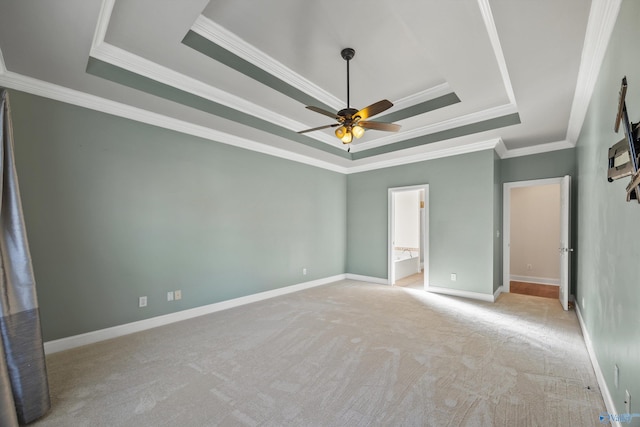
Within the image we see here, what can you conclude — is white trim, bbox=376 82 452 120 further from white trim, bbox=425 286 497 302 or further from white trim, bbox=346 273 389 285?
white trim, bbox=346 273 389 285

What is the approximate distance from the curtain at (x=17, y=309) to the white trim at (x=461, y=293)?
5.15 meters

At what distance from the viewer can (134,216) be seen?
10.7ft

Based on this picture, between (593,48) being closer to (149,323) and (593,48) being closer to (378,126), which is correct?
(378,126)

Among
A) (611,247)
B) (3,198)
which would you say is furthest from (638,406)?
(3,198)

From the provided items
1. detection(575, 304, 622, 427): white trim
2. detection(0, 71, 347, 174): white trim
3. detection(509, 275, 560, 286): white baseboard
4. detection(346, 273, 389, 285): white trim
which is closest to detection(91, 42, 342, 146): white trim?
detection(0, 71, 347, 174): white trim

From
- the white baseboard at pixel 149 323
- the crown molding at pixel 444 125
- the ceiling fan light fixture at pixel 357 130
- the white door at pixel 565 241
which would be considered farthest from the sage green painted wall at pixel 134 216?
the white door at pixel 565 241

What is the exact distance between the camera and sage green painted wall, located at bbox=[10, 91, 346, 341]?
2707mm

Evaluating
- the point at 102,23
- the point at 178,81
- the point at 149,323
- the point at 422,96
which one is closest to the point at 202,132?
the point at 178,81

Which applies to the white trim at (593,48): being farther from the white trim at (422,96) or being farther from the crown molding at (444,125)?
the white trim at (422,96)

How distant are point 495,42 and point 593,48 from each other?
736mm

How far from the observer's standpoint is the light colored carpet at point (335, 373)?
72.6 inches

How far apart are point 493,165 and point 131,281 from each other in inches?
220

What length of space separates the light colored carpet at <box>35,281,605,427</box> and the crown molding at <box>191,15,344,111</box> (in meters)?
3.07

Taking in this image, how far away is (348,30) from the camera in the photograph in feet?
8.25
